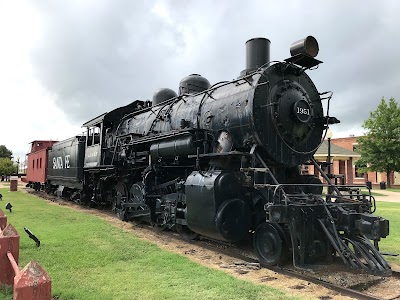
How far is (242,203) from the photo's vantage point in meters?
6.77

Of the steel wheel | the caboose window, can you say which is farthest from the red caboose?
the steel wheel

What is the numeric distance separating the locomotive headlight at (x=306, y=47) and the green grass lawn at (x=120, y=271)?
4530 mm

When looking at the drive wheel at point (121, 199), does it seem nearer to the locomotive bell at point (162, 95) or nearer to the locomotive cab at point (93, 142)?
the locomotive cab at point (93, 142)

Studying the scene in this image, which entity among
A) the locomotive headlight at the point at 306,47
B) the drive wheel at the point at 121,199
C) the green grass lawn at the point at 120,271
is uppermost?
the locomotive headlight at the point at 306,47

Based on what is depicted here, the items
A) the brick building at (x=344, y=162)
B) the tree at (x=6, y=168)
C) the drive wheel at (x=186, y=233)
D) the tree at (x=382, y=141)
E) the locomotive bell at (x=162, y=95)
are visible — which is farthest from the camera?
the tree at (x=6, y=168)

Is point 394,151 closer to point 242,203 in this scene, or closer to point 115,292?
point 242,203

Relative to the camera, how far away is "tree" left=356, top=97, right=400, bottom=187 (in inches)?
1341

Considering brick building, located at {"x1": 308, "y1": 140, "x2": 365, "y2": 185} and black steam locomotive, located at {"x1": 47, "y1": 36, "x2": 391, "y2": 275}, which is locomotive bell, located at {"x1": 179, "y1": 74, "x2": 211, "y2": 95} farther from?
brick building, located at {"x1": 308, "y1": 140, "x2": 365, "y2": 185}

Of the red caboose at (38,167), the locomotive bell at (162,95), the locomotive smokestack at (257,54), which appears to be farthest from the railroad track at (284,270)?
the red caboose at (38,167)

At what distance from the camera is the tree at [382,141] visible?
3406 cm

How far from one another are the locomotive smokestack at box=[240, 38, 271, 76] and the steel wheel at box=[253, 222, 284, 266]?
11.7 ft

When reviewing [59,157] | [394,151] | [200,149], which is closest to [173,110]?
[200,149]

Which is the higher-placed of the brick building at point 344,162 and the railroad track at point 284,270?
the brick building at point 344,162

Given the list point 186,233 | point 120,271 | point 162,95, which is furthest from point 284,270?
point 162,95
